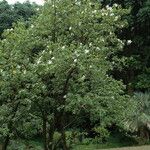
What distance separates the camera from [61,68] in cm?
1114

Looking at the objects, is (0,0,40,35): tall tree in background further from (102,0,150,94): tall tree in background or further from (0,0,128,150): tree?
(0,0,128,150): tree

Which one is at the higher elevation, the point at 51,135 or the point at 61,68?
the point at 61,68

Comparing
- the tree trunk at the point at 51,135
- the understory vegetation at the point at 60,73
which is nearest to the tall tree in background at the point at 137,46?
the understory vegetation at the point at 60,73

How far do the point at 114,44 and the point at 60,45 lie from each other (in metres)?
1.66

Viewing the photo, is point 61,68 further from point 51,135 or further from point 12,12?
point 12,12

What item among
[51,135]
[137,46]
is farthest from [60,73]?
[137,46]

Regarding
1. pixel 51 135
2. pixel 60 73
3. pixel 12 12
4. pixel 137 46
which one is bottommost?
pixel 51 135

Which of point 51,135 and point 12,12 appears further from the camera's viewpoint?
point 12,12

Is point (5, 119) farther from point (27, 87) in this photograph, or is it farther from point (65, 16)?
point (65, 16)

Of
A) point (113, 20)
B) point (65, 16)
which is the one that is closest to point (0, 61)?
point (65, 16)

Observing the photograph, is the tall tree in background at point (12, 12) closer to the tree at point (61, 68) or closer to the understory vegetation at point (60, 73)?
the understory vegetation at point (60, 73)

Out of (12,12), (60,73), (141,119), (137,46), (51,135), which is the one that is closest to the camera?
(60,73)

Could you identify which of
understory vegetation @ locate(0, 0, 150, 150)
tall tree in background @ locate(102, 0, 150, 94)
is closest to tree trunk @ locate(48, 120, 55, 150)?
understory vegetation @ locate(0, 0, 150, 150)

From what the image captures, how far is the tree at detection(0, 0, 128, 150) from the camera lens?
11148 mm
